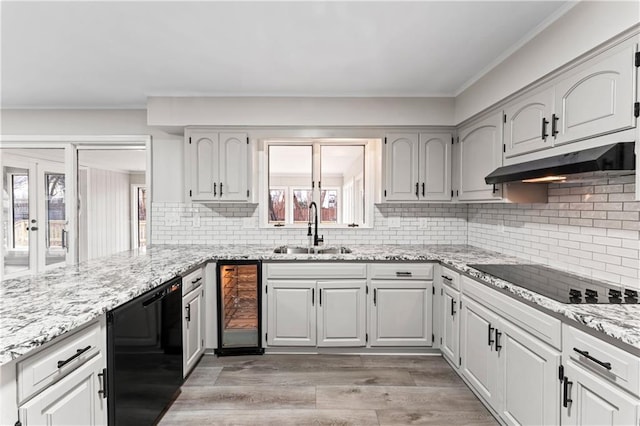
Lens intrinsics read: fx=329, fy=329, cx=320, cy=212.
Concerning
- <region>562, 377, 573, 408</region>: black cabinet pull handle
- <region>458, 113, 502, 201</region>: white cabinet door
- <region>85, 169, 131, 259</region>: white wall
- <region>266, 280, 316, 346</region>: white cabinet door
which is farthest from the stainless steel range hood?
<region>85, 169, 131, 259</region>: white wall

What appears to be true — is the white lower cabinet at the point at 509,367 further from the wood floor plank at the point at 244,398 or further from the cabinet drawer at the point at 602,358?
the wood floor plank at the point at 244,398

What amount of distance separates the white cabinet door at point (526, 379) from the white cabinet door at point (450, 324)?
1.90 ft

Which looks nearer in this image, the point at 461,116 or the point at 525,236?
the point at 525,236

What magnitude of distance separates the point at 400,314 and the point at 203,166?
7.69 feet

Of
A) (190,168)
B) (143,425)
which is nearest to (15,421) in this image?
(143,425)

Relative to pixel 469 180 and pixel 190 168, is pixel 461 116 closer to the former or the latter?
pixel 469 180

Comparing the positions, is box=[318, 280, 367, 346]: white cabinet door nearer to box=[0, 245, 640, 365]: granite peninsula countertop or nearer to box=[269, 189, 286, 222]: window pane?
box=[0, 245, 640, 365]: granite peninsula countertop

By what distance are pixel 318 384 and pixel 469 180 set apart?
2175 millimetres

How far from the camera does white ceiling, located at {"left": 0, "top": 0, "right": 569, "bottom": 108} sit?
1865mm

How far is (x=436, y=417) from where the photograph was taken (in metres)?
2.09

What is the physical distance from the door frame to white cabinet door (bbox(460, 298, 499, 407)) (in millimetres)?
3207

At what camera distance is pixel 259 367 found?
8.96ft

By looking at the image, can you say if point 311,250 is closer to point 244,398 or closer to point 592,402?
point 244,398

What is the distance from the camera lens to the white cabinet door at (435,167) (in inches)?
130
